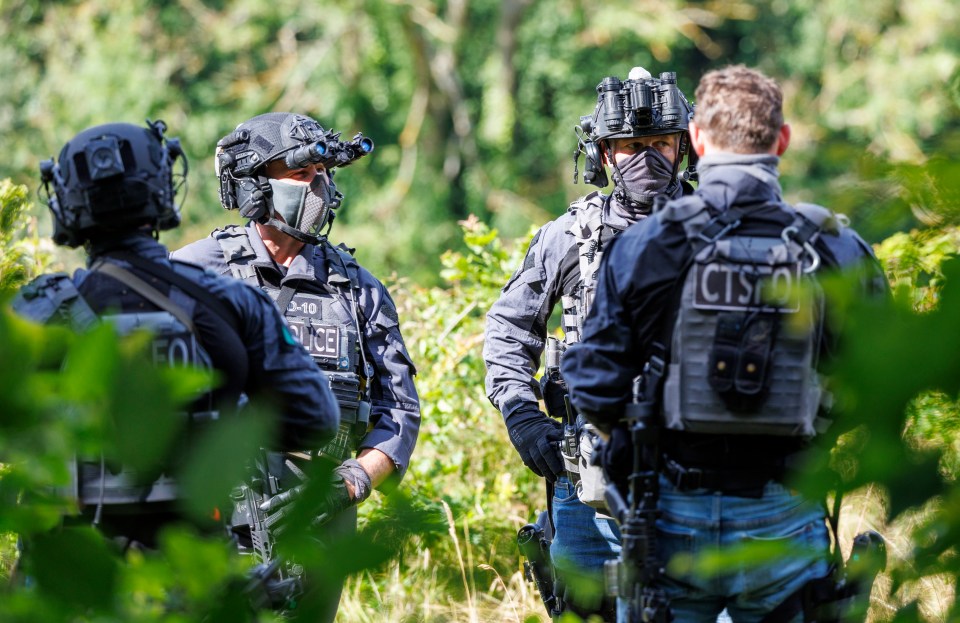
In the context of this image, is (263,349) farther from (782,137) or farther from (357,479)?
(782,137)

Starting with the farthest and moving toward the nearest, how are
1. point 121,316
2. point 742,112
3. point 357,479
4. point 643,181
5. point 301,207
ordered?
point 301,207
point 643,181
point 357,479
point 742,112
point 121,316

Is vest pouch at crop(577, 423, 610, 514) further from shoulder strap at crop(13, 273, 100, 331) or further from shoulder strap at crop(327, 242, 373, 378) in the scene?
shoulder strap at crop(13, 273, 100, 331)

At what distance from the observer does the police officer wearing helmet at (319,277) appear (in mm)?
3941

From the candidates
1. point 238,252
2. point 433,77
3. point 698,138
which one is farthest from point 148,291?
point 433,77

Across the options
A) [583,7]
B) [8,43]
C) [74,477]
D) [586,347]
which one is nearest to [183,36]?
[8,43]

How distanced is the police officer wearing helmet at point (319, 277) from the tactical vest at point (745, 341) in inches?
53.7

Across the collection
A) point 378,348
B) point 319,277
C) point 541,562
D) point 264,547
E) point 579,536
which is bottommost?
point 541,562

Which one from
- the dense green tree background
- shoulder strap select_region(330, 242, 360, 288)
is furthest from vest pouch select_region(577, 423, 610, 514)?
the dense green tree background

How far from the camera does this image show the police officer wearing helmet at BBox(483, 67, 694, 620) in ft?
12.9

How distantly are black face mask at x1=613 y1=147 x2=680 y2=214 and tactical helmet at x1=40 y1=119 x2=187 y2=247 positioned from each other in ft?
5.47

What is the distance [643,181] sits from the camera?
159 inches

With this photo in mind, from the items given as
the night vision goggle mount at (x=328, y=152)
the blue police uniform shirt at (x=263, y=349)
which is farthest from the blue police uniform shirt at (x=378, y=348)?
the blue police uniform shirt at (x=263, y=349)

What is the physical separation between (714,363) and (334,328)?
4.99 ft

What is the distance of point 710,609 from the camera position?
284 cm
